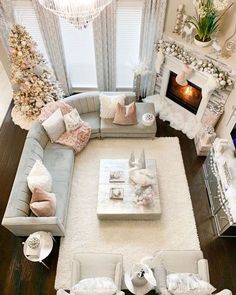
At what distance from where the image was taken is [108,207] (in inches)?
149

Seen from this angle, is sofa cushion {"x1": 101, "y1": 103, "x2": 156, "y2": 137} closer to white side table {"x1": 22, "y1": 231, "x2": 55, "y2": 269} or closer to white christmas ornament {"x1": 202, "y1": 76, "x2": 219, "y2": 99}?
white christmas ornament {"x1": 202, "y1": 76, "x2": 219, "y2": 99}

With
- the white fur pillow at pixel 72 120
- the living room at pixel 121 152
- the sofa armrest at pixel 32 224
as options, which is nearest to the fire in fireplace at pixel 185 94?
the living room at pixel 121 152

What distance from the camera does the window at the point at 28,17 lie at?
14.0 ft

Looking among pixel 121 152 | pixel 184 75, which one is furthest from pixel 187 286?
pixel 184 75

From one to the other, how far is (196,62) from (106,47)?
1.69m

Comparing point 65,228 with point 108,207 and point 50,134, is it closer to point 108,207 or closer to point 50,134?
point 108,207

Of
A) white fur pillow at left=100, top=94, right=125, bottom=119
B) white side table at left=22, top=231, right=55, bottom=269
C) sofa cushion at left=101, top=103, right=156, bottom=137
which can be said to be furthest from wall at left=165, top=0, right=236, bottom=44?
white side table at left=22, top=231, right=55, bottom=269

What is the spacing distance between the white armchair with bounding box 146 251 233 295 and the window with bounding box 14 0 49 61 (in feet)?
14.1

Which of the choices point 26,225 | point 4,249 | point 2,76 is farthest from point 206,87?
point 2,76

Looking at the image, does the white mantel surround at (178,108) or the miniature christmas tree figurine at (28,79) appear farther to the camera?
the white mantel surround at (178,108)

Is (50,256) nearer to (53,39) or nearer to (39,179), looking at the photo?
(39,179)

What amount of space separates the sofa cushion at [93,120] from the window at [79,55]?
1.13 metres

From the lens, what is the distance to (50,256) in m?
3.64

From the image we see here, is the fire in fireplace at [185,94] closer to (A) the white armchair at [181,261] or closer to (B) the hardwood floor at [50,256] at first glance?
(B) the hardwood floor at [50,256]
